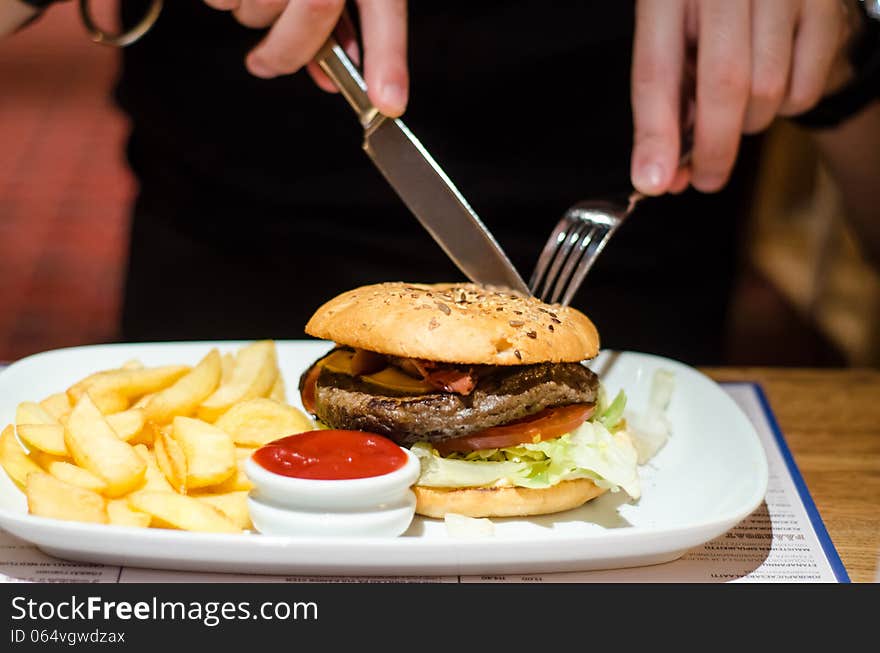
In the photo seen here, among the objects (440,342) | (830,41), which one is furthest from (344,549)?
(830,41)

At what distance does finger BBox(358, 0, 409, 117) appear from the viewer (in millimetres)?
2188

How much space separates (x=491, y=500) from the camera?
204 centimetres

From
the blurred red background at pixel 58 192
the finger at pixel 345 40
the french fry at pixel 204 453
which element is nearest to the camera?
the french fry at pixel 204 453

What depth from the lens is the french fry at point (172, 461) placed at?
1950 millimetres

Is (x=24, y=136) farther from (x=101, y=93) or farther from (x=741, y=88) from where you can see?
(x=741, y=88)

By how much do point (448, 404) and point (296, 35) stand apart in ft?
3.06

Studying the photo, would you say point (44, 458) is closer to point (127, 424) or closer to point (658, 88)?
point (127, 424)

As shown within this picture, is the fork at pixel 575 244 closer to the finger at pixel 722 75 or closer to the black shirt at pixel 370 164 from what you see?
the finger at pixel 722 75

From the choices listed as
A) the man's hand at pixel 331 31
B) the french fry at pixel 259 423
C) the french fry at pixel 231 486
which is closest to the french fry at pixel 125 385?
the french fry at pixel 259 423

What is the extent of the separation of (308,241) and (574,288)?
94 cm

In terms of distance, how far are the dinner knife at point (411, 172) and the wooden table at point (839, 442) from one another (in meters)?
0.97

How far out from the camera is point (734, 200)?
3.17 m

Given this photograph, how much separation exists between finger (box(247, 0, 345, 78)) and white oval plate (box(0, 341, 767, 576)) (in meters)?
0.89

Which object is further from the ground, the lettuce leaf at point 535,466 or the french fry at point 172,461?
the french fry at point 172,461
